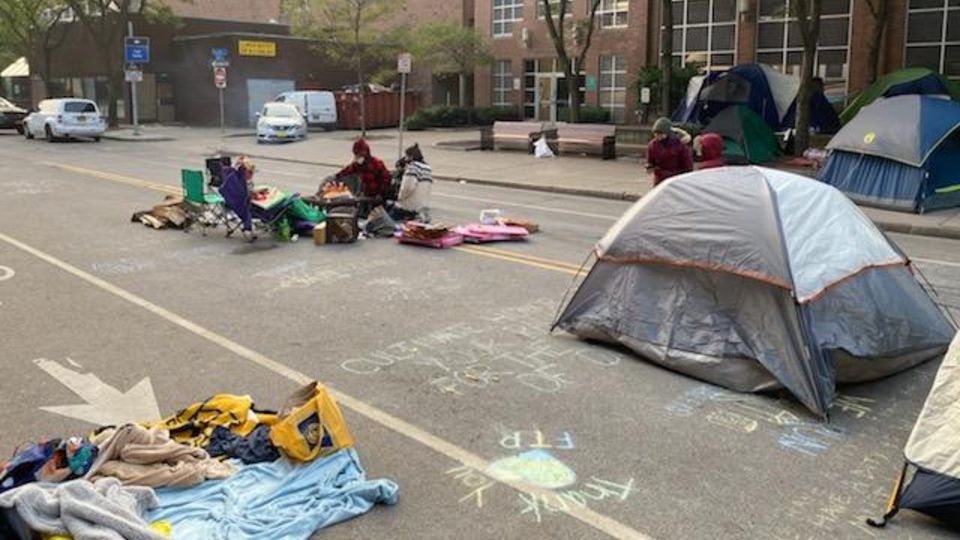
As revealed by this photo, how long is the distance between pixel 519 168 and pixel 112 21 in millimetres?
32325

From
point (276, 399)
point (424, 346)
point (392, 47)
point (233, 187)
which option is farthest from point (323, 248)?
point (392, 47)

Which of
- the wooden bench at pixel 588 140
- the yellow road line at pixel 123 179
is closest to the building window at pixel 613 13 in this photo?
the wooden bench at pixel 588 140

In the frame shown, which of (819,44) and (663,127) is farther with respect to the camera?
(819,44)

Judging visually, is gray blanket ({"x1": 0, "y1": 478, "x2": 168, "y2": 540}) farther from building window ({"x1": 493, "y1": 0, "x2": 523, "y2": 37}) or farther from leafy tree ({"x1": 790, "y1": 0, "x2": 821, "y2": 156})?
building window ({"x1": 493, "y1": 0, "x2": 523, "y2": 37})

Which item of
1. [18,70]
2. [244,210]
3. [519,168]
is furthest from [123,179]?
[18,70]

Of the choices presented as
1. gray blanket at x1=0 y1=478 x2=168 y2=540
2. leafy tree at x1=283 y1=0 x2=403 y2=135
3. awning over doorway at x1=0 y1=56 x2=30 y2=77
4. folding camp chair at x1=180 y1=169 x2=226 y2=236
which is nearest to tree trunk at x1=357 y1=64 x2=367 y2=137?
leafy tree at x1=283 y1=0 x2=403 y2=135

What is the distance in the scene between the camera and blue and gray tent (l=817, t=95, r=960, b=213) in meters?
15.1

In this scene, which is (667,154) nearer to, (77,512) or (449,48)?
(77,512)

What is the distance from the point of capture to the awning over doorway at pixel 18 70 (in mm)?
59688

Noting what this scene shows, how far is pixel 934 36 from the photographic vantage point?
3034 centimetres

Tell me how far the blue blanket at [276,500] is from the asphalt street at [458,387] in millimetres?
135

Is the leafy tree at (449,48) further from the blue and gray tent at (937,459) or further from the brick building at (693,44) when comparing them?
the blue and gray tent at (937,459)

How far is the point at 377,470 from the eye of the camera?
4.73m

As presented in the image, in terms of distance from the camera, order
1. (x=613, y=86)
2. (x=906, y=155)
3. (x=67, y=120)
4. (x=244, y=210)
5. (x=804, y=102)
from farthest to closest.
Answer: (x=613, y=86) → (x=67, y=120) → (x=804, y=102) → (x=906, y=155) → (x=244, y=210)
